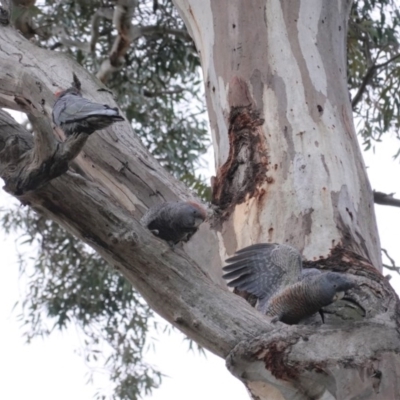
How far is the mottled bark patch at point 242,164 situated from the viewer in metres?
2.57

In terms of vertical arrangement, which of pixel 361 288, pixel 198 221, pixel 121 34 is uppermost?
pixel 121 34

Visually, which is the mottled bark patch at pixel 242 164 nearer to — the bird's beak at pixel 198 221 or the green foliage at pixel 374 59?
the bird's beak at pixel 198 221

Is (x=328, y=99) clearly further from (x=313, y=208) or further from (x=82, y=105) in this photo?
(x=82, y=105)

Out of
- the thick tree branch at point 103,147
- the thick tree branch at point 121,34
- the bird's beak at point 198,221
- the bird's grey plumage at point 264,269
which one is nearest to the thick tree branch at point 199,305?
the bird's grey plumage at point 264,269

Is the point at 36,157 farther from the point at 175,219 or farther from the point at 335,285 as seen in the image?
the point at 335,285

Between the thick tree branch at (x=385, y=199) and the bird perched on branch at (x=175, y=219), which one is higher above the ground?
the thick tree branch at (x=385, y=199)

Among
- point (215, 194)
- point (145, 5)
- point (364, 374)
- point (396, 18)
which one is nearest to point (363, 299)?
point (364, 374)

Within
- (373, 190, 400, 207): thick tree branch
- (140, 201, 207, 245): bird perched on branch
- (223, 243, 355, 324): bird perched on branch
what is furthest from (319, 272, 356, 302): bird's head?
(373, 190, 400, 207): thick tree branch

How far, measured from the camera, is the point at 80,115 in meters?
1.97

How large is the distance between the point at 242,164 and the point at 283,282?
0.59m

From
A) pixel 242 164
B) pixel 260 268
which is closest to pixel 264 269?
pixel 260 268

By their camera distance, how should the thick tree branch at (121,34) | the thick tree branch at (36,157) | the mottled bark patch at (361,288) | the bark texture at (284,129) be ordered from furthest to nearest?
the thick tree branch at (121,34) < the bark texture at (284,129) < the mottled bark patch at (361,288) < the thick tree branch at (36,157)

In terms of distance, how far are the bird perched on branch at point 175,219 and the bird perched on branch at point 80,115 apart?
0.39 m

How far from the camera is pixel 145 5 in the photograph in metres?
5.45
